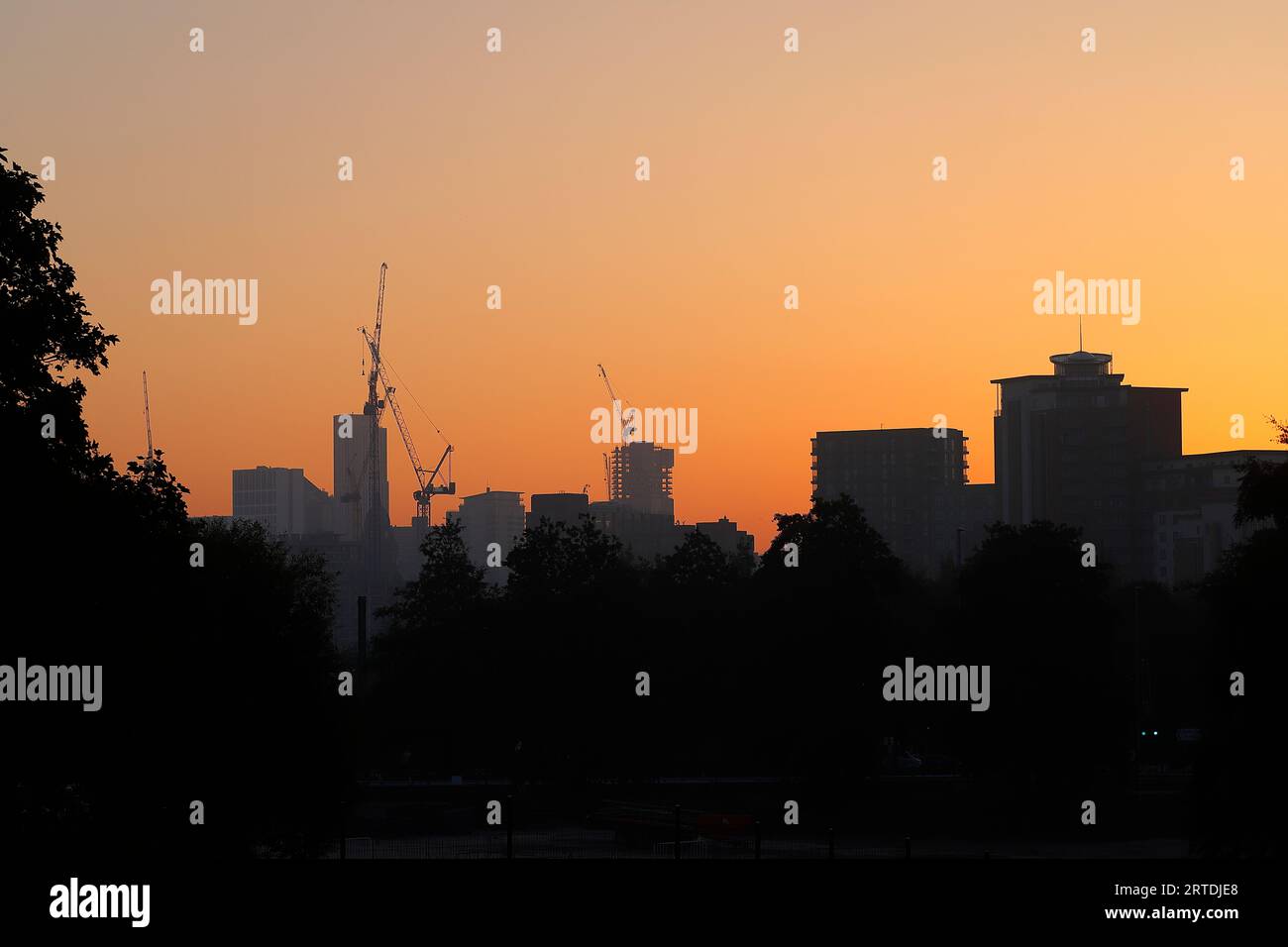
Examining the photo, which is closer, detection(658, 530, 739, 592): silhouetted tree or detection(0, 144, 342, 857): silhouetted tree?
detection(0, 144, 342, 857): silhouetted tree

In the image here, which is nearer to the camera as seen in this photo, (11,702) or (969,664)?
(11,702)

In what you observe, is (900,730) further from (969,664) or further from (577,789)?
(577,789)

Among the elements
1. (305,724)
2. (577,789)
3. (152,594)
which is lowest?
(577,789)

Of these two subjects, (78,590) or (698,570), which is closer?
(78,590)

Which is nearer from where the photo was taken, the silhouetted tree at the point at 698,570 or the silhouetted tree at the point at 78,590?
the silhouetted tree at the point at 78,590

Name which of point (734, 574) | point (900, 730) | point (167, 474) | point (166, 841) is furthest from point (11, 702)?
point (734, 574)

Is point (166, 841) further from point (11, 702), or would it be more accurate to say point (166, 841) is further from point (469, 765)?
point (469, 765)

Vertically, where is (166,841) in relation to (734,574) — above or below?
below
